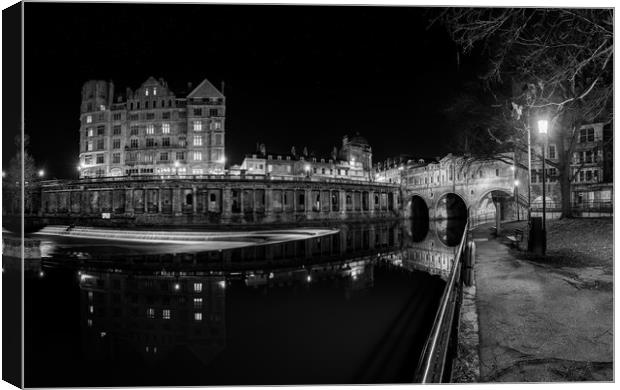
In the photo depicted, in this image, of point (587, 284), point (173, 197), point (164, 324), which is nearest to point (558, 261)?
point (587, 284)

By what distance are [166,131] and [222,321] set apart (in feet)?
151

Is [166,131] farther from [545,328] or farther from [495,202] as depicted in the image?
[545,328]

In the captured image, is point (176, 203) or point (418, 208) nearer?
point (176, 203)

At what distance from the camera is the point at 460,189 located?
48000 mm

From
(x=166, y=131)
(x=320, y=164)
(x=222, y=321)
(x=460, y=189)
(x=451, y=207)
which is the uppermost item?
(x=166, y=131)

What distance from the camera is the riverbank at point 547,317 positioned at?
3848 millimetres

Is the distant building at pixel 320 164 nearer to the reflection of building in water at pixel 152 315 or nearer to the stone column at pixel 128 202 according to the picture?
the stone column at pixel 128 202

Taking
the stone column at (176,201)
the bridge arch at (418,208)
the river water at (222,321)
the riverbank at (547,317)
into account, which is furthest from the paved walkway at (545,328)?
the bridge arch at (418,208)

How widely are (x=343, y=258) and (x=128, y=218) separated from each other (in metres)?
25.4

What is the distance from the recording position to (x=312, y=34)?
6.47 meters

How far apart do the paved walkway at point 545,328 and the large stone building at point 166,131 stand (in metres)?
43.8

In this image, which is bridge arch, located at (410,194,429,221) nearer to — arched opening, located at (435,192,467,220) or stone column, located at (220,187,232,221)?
arched opening, located at (435,192,467,220)

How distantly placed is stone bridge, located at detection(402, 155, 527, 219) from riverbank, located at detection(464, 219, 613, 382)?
26482 millimetres

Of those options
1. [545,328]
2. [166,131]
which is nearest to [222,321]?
[545,328]
